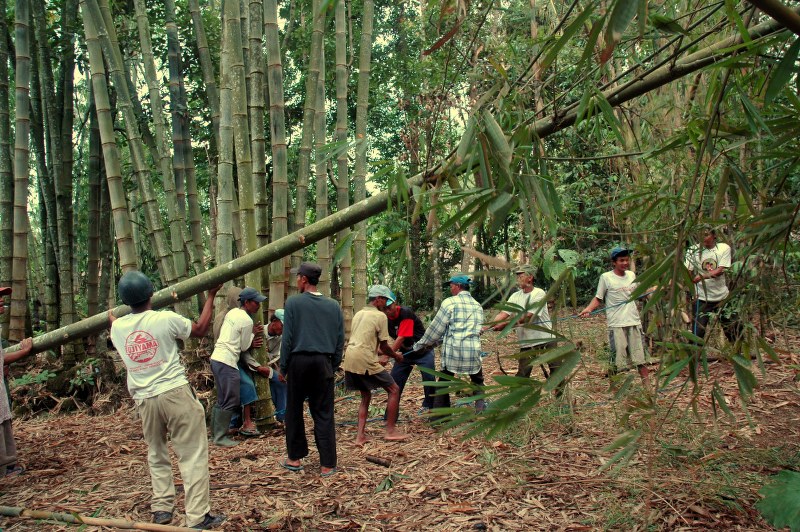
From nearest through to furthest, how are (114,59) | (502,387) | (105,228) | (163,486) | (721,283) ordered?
(502,387)
(163,486)
(114,59)
(721,283)
(105,228)

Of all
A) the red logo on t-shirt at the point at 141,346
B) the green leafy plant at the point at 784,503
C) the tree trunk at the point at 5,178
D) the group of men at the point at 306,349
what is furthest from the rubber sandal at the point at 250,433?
the green leafy plant at the point at 784,503

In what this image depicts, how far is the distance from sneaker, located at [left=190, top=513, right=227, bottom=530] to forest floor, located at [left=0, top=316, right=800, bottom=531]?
104 millimetres

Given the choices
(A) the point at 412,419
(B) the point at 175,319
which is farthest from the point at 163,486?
(A) the point at 412,419

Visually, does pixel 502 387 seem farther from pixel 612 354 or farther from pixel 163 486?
pixel 612 354

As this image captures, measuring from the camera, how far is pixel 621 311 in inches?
216

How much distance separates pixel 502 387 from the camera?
2.00 meters

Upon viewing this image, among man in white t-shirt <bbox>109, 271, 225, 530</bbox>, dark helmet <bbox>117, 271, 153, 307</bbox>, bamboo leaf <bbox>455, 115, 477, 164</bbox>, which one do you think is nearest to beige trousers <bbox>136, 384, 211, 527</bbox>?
man in white t-shirt <bbox>109, 271, 225, 530</bbox>

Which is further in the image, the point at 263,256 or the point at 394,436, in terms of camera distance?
the point at 394,436

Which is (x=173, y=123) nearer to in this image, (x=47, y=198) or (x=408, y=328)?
(x=47, y=198)

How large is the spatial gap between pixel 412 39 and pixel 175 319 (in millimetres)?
8822

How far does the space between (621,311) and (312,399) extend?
2710mm

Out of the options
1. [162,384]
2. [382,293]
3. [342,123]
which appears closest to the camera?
[162,384]

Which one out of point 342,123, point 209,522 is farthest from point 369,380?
point 342,123

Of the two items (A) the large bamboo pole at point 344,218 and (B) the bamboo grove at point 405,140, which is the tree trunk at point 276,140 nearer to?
(B) the bamboo grove at point 405,140
